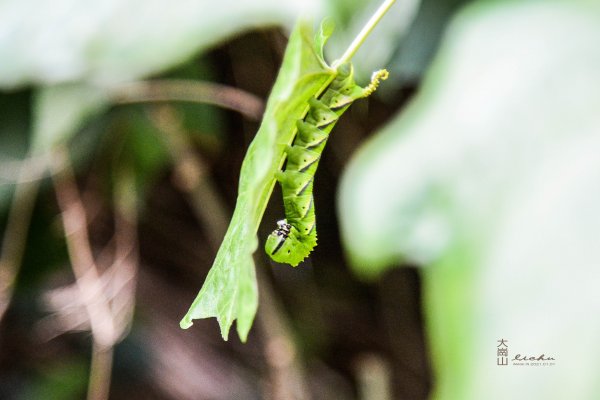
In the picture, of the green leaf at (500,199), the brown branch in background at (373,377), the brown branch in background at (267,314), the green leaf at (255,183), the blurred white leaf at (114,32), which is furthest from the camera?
the brown branch in background at (373,377)

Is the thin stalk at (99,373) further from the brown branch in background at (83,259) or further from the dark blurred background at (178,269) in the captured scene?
the brown branch in background at (83,259)

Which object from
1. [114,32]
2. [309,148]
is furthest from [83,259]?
[309,148]

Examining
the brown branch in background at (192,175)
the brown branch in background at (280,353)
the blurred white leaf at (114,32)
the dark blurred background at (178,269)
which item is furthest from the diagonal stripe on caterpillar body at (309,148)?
the brown branch in background at (280,353)

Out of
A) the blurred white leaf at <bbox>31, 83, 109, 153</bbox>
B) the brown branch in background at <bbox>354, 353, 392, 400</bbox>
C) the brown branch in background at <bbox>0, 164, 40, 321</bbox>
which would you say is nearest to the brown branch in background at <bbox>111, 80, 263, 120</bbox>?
the blurred white leaf at <bbox>31, 83, 109, 153</bbox>

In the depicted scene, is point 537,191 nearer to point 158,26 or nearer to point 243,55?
point 158,26

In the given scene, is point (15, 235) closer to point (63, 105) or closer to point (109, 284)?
→ point (109, 284)

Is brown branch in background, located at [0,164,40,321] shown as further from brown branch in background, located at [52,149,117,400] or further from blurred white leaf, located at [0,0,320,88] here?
blurred white leaf, located at [0,0,320,88]
